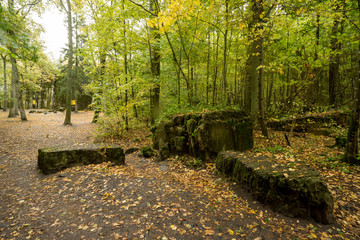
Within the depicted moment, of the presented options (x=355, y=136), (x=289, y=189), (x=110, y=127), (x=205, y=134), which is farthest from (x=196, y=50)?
(x=289, y=189)

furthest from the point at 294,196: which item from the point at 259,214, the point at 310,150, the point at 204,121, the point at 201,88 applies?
the point at 201,88

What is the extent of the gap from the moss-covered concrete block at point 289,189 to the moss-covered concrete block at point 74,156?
4.46m

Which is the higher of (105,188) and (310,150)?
(310,150)

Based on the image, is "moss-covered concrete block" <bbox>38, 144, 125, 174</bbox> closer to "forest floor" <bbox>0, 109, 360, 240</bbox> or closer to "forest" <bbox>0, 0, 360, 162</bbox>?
"forest floor" <bbox>0, 109, 360, 240</bbox>

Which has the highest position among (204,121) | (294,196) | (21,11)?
(21,11)

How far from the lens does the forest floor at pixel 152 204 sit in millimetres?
3020

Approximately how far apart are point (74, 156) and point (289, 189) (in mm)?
6284

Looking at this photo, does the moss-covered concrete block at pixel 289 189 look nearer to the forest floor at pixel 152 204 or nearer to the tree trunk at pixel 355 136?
the forest floor at pixel 152 204

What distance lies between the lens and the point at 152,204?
3855 millimetres

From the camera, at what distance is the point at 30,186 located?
4754mm

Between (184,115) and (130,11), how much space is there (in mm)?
6073

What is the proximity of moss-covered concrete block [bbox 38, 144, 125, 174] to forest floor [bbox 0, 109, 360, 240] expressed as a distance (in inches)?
11.0

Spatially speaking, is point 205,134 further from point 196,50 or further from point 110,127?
point 196,50

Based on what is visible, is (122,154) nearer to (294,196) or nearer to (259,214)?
(259,214)
